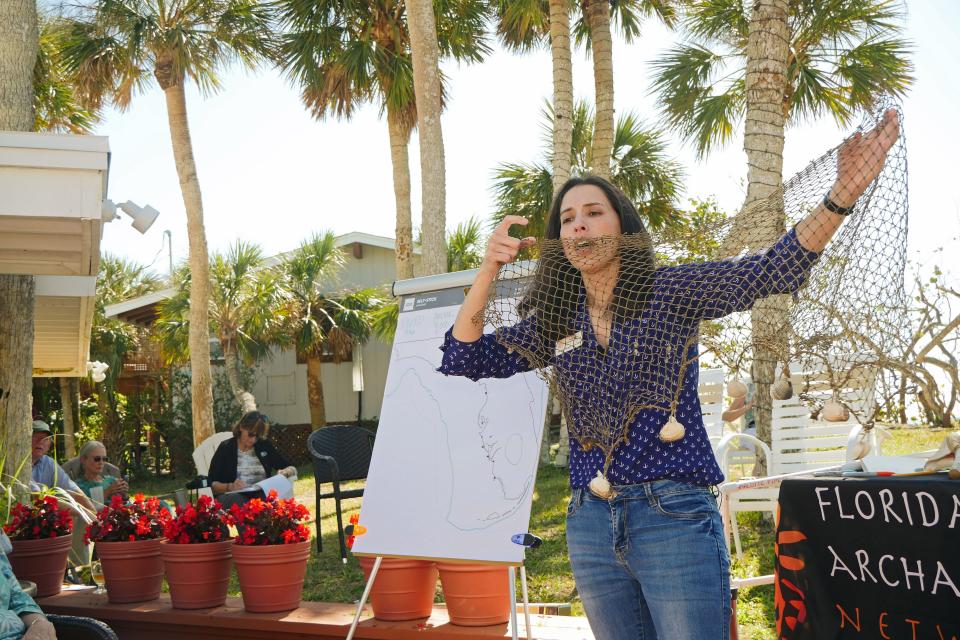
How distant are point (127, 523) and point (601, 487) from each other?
3.73 meters

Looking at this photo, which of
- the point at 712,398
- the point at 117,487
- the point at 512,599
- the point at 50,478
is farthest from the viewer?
the point at 117,487

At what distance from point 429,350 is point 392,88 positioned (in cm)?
824

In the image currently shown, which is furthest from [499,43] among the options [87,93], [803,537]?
[803,537]

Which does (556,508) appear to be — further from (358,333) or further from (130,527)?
(358,333)

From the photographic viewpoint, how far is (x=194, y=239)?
474 inches

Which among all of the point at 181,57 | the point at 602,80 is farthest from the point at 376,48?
the point at 602,80

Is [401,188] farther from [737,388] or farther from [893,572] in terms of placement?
[893,572]

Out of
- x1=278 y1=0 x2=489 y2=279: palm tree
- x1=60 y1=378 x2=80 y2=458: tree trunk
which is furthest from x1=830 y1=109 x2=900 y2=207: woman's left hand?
x1=60 y1=378 x2=80 y2=458: tree trunk

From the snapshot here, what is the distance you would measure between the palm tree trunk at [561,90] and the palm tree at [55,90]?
6.80 metres

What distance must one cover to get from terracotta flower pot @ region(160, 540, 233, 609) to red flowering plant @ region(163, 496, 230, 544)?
0.06 m

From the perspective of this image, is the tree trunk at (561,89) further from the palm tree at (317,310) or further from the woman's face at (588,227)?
the palm tree at (317,310)

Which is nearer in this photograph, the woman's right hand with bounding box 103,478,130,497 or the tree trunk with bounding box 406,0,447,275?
the woman's right hand with bounding box 103,478,130,497

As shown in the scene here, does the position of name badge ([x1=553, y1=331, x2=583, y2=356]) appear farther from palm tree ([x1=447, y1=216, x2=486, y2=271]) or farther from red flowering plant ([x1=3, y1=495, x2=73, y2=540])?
palm tree ([x1=447, y1=216, x2=486, y2=271])

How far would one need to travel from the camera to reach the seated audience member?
3.21 meters
